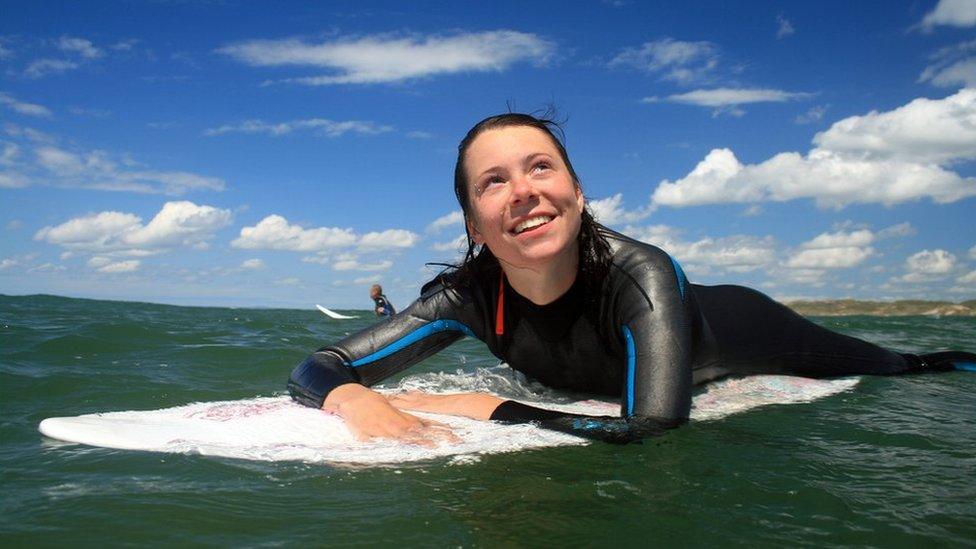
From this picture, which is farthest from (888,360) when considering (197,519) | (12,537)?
(12,537)

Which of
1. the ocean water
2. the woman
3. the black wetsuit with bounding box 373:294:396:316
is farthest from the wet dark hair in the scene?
the black wetsuit with bounding box 373:294:396:316

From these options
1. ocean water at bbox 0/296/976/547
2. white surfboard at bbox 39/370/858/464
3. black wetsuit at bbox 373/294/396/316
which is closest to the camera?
ocean water at bbox 0/296/976/547

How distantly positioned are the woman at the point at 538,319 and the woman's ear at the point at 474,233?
0.01m

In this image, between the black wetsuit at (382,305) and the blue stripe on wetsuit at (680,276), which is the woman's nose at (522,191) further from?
Result: the black wetsuit at (382,305)

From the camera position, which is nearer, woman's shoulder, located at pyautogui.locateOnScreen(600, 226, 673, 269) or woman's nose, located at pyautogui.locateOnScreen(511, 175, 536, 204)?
woman's nose, located at pyautogui.locateOnScreen(511, 175, 536, 204)

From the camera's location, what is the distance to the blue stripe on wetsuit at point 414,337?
12.2ft

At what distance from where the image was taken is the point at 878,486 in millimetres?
2230

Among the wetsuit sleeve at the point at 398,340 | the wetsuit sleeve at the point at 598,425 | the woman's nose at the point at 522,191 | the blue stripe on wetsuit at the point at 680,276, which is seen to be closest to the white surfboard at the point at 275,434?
the wetsuit sleeve at the point at 598,425

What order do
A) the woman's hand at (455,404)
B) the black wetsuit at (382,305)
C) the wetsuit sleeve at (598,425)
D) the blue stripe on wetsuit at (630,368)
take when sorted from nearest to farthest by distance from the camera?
the wetsuit sleeve at (598,425)
the blue stripe on wetsuit at (630,368)
the woman's hand at (455,404)
the black wetsuit at (382,305)

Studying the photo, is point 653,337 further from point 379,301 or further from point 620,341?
point 379,301

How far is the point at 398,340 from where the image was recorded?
3789 mm

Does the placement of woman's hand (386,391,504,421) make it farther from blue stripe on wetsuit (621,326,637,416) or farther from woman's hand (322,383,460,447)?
blue stripe on wetsuit (621,326,637,416)

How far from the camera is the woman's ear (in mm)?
3340

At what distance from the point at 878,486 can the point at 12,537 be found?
2.43 meters
